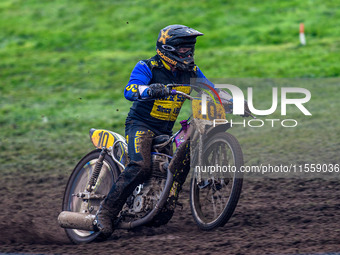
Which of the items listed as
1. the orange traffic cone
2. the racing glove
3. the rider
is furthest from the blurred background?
the racing glove

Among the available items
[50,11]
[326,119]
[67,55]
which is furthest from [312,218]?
[50,11]

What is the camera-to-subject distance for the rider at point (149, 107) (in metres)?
6.53

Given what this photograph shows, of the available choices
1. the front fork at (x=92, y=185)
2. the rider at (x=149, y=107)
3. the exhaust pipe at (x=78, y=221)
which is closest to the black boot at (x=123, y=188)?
the rider at (x=149, y=107)

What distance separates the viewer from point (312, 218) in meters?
7.16

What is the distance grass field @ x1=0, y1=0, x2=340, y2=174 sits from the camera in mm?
12812

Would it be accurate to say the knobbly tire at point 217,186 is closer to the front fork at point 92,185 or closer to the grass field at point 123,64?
the front fork at point 92,185

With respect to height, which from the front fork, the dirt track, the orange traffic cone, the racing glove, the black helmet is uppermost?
the orange traffic cone

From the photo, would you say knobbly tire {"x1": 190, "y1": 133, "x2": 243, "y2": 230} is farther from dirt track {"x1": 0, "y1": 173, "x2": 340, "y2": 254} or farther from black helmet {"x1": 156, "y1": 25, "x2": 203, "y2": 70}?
black helmet {"x1": 156, "y1": 25, "x2": 203, "y2": 70}

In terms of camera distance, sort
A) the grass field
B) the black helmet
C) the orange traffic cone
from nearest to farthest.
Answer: the black helmet → the grass field → the orange traffic cone

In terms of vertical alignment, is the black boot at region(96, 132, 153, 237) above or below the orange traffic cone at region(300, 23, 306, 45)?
below

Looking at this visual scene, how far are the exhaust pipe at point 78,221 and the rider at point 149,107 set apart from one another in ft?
0.42

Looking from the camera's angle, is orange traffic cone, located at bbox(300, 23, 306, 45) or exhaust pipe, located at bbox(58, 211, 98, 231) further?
orange traffic cone, located at bbox(300, 23, 306, 45)

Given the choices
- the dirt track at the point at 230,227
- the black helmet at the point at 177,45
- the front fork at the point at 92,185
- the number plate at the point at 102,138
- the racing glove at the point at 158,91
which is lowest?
the dirt track at the point at 230,227

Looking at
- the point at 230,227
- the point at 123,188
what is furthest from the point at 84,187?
the point at 230,227
